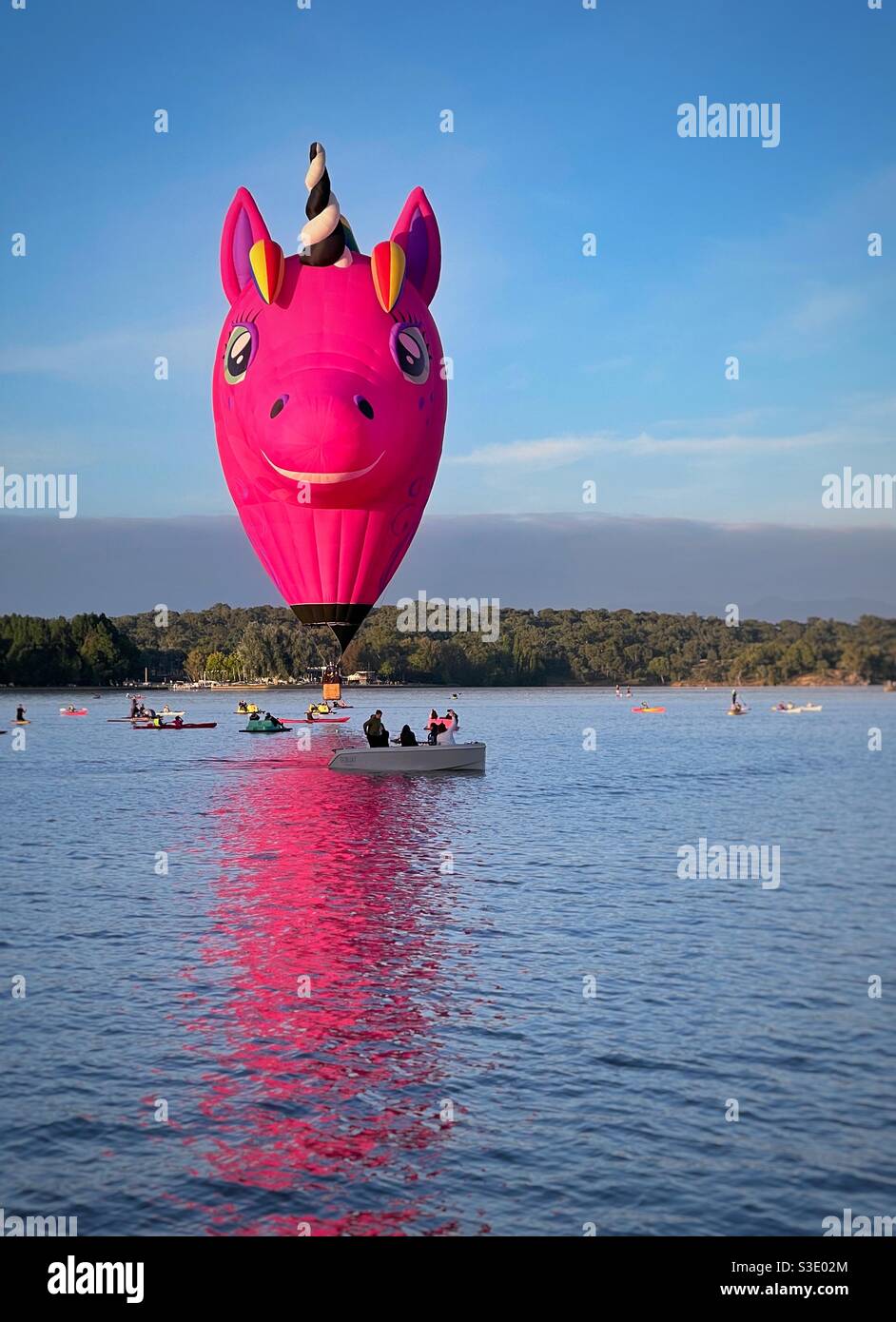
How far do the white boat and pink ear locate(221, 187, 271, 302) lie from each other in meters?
16.9

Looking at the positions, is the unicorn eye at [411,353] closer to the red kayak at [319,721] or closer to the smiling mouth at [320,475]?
the smiling mouth at [320,475]

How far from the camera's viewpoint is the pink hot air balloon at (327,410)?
4109 centimetres

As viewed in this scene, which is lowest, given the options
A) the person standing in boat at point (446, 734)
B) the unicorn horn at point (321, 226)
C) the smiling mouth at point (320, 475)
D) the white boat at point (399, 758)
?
the white boat at point (399, 758)

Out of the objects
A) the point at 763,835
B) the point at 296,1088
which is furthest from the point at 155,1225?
the point at 763,835

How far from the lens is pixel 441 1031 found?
583 inches

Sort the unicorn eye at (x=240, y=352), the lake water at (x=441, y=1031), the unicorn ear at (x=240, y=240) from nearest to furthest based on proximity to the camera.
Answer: the lake water at (x=441, y=1031)
the unicorn eye at (x=240, y=352)
the unicorn ear at (x=240, y=240)

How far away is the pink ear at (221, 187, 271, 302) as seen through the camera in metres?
45.9

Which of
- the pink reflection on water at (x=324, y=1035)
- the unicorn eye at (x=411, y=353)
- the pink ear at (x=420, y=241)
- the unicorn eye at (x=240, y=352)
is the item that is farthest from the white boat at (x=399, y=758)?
the pink ear at (x=420, y=241)

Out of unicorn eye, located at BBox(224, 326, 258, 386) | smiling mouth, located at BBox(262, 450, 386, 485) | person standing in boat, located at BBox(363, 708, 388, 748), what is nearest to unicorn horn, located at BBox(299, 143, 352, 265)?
unicorn eye, located at BBox(224, 326, 258, 386)

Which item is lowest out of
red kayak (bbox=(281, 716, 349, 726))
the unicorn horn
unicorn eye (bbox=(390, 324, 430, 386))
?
red kayak (bbox=(281, 716, 349, 726))

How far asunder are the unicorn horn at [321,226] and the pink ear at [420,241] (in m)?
3.55

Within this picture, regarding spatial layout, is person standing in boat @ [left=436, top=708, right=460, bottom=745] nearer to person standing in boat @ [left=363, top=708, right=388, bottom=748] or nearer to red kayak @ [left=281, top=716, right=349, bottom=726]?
person standing in boat @ [left=363, top=708, right=388, bottom=748]

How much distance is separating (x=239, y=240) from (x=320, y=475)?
11184 millimetres
